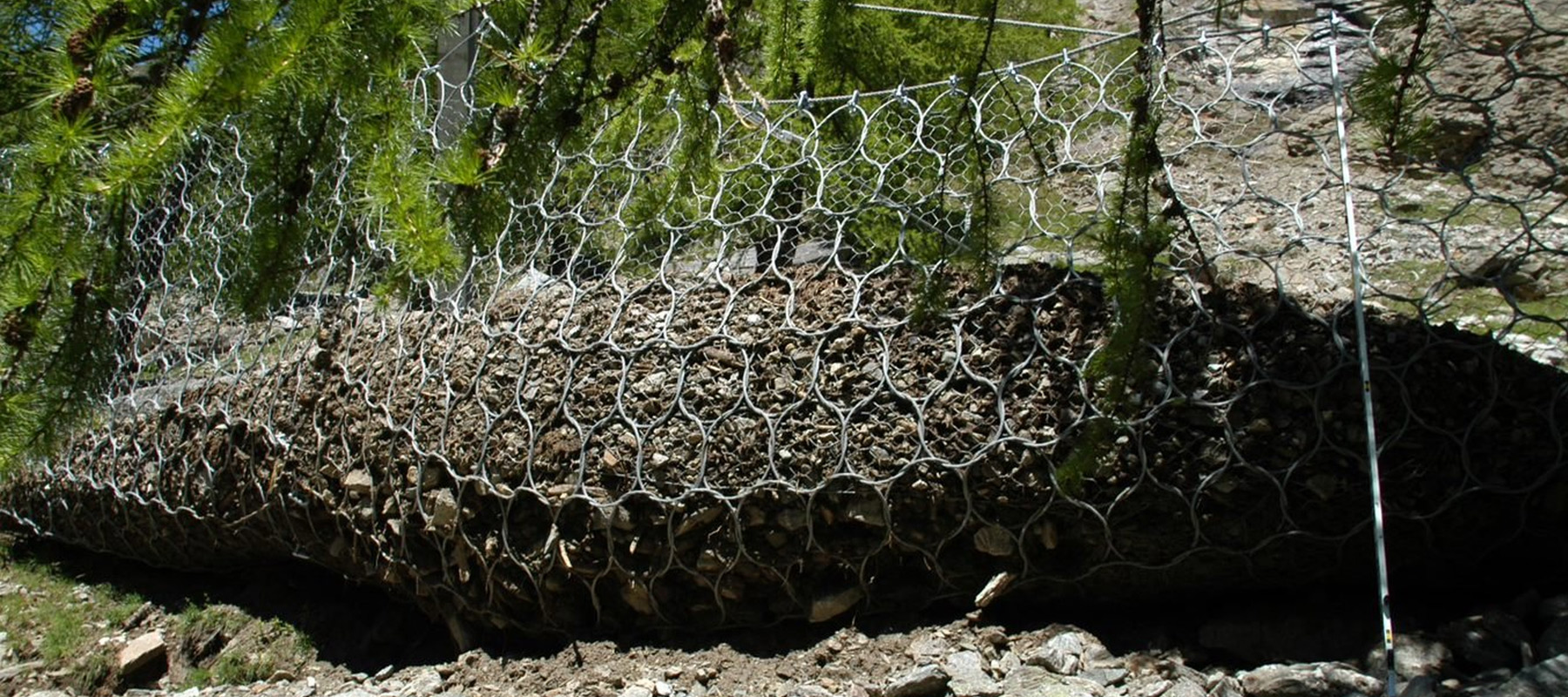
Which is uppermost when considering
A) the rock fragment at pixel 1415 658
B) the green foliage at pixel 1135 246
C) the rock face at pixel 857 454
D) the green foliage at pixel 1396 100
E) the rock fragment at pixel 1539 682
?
the green foliage at pixel 1396 100

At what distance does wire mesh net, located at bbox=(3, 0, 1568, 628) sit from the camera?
1.93 m

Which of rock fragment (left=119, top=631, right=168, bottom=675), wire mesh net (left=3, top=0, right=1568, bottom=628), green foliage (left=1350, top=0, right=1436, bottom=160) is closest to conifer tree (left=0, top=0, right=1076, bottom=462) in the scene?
wire mesh net (left=3, top=0, right=1568, bottom=628)

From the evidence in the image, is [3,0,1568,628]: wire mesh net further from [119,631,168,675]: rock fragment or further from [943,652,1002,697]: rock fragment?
[119,631,168,675]: rock fragment

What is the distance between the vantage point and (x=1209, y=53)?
2566 millimetres

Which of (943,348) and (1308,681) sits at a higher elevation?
(943,348)

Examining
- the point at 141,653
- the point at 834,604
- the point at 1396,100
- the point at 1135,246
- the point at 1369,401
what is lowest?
the point at 141,653

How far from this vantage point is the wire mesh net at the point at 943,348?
6.32 feet

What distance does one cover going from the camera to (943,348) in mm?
2396

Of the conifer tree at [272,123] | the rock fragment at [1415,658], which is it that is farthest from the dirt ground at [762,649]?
the conifer tree at [272,123]

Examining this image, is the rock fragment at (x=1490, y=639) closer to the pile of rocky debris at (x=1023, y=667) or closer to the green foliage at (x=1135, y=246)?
the pile of rocky debris at (x=1023, y=667)

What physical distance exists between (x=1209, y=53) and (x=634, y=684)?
190 cm

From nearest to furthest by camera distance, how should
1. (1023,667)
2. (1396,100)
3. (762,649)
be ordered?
(1396,100) < (1023,667) < (762,649)

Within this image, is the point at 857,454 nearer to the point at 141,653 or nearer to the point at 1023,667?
the point at 1023,667

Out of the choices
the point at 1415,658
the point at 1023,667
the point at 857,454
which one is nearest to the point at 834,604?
the point at 857,454
